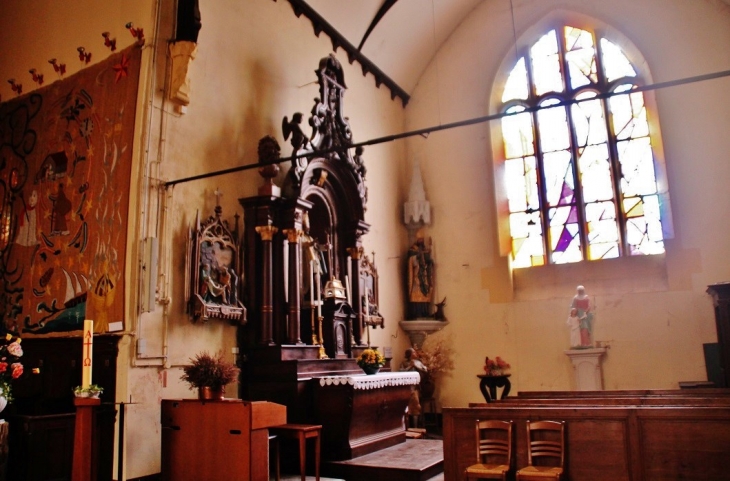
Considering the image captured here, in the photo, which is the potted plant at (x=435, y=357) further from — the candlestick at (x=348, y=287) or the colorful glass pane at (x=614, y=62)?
the colorful glass pane at (x=614, y=62)

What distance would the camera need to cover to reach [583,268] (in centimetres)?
1120

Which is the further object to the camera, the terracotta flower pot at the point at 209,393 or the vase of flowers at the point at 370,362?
the vase of flowers at the point at 370,362

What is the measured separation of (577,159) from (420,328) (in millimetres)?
4177

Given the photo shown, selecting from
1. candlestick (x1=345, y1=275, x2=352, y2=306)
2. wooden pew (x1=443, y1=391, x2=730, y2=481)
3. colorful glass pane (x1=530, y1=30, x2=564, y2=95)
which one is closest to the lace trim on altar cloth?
candlestick (x1=345, y1=275, x2=352, y2=306)

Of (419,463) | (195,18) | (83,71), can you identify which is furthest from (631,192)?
(83,71)

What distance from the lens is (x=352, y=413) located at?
7.21m

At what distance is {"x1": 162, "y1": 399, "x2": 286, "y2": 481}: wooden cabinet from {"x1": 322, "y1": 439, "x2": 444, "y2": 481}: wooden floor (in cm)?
145


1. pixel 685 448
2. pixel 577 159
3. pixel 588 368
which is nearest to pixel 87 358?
pixel 685 448

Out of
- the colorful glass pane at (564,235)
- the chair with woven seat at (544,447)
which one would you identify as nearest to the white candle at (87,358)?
the chair with woven seat at (544,447)

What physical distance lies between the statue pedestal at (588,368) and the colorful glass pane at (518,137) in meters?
3.87

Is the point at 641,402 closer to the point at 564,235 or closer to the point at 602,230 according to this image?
the point at 602,230

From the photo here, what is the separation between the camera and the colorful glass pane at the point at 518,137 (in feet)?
40.0

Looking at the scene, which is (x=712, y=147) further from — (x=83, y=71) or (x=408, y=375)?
(x=83, y=71)

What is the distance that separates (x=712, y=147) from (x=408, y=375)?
621 cm
